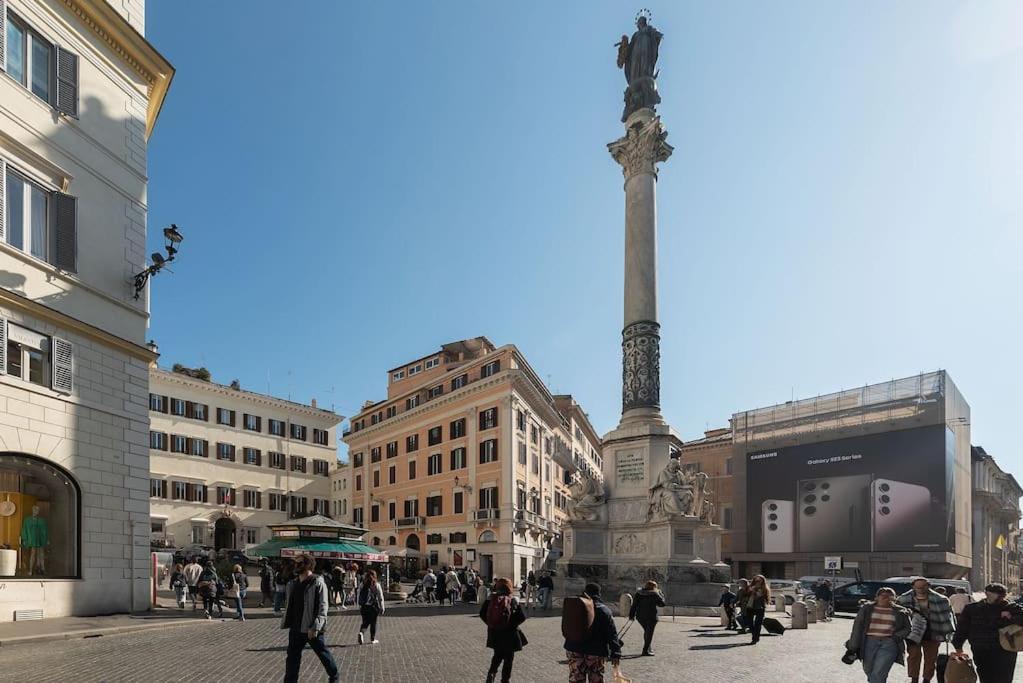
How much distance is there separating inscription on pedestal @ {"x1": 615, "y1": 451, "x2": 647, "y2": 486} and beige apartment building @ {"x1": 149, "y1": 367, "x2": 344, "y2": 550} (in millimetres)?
32235

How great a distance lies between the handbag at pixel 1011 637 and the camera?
8.60 meters

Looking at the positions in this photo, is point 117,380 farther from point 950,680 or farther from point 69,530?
point 950,680

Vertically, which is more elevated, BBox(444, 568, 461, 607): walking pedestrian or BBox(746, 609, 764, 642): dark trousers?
BBox(746, 609, 764, 642): dark trousers

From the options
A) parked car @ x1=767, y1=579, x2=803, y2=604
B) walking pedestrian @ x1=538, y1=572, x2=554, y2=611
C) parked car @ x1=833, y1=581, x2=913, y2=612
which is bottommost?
parked car @ x1=767, y1=579, x2=803, y2=604

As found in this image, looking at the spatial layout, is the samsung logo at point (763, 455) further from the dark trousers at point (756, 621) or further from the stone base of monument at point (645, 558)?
the dark trousers at point (756, 621)

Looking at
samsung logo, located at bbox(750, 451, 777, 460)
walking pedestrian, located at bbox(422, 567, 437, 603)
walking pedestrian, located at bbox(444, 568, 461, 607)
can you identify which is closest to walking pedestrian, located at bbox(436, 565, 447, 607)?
walking pedestrian, located at bbox(444, 568, 461, 607)

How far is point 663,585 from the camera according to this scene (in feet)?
79.8

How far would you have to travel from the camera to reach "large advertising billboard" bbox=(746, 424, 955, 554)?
164 feet

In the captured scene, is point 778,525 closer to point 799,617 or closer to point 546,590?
point 546,590

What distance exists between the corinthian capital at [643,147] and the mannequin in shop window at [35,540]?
771 inches

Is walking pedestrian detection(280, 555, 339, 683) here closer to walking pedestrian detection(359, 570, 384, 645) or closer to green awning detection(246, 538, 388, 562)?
walking pedestrian detection(359, 570, 384, 645)

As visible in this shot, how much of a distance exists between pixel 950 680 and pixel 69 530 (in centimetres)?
1610

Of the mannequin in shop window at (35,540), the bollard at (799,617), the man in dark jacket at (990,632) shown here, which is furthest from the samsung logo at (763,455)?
the man in dark jacket at (990,632)

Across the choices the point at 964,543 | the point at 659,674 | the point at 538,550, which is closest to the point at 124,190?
the point at 659,674
